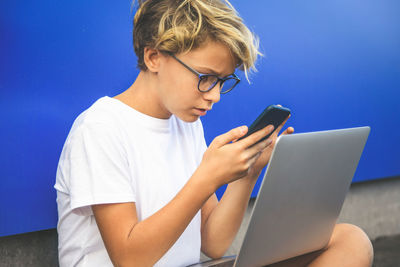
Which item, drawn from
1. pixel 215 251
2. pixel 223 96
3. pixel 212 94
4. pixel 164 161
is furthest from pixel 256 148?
pixel 223 96

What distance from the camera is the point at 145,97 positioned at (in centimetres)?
105

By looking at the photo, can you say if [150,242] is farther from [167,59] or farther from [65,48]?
[65,48]

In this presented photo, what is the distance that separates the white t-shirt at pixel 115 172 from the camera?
2.88ft

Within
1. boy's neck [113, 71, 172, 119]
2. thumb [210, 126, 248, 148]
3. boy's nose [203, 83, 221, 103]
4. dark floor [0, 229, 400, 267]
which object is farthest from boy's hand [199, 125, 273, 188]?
dark floor [0, 229, 400, 267]

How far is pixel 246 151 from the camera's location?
84 centimetres

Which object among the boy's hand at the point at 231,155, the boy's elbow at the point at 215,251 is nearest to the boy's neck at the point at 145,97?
the boy's hand at the point at 231,155

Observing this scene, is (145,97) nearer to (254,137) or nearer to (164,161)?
(164,161)

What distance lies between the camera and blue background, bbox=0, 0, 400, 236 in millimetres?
1101

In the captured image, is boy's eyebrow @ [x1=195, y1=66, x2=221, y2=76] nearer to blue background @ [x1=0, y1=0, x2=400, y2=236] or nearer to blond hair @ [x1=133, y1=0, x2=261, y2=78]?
blond hair @ [x1=133, y1=0, x2=261, y2=78]

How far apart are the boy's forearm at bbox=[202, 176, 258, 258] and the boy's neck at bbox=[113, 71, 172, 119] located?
281 millimetres

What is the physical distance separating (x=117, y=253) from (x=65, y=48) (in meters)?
0.60

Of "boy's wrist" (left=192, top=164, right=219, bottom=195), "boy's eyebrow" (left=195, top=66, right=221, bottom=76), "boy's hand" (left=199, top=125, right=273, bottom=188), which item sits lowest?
"boy's wrist" (left=192, top=164, right=219, bottom=195)

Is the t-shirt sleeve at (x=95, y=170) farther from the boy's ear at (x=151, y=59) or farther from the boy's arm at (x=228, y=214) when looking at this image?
the boy's arm at (x=228, y=214)

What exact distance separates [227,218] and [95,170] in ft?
1.28
